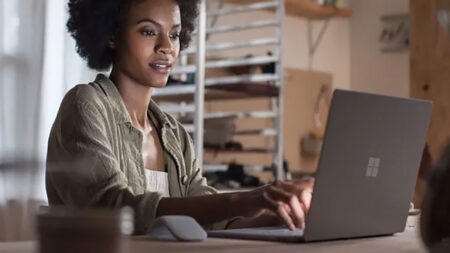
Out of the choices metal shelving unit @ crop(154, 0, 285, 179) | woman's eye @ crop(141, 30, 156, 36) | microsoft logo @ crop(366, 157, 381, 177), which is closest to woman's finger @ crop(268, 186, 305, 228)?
microsoft logo @ crop(366, 157, 381, 177)

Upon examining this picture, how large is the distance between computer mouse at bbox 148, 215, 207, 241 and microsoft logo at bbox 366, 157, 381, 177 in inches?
10.6

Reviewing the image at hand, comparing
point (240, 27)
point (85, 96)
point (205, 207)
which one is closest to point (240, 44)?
point (240, 27)

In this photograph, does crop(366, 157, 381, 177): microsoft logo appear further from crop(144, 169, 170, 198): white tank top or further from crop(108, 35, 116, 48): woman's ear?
crop(108, 35, 116, 48): woman's ear

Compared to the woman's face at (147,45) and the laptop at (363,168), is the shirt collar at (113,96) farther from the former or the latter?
the laptop at (363,168)

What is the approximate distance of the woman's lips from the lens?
1735mm

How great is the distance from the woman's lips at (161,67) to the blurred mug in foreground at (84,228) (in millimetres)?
1101

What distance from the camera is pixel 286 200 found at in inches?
51.6

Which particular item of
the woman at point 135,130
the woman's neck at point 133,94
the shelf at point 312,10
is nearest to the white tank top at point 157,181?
the woman at point 135,130

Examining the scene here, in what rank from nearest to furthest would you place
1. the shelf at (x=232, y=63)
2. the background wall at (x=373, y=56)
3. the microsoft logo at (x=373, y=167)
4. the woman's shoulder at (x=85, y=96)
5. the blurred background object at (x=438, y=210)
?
the blurred background object at (x=438, y=210) → the microsoft logo at (x=373, y=167) → the woman's shoulder at (x=85, y=96) → the shelf at (x=232, y=63) → the background wall at (x=373, y=56)

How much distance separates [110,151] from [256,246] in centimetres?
47

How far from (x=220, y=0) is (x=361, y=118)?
348cm

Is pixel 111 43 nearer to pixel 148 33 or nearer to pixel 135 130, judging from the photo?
pixel 148 33

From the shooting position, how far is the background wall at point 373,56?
546 centimetres

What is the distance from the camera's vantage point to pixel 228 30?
4.40 meters
